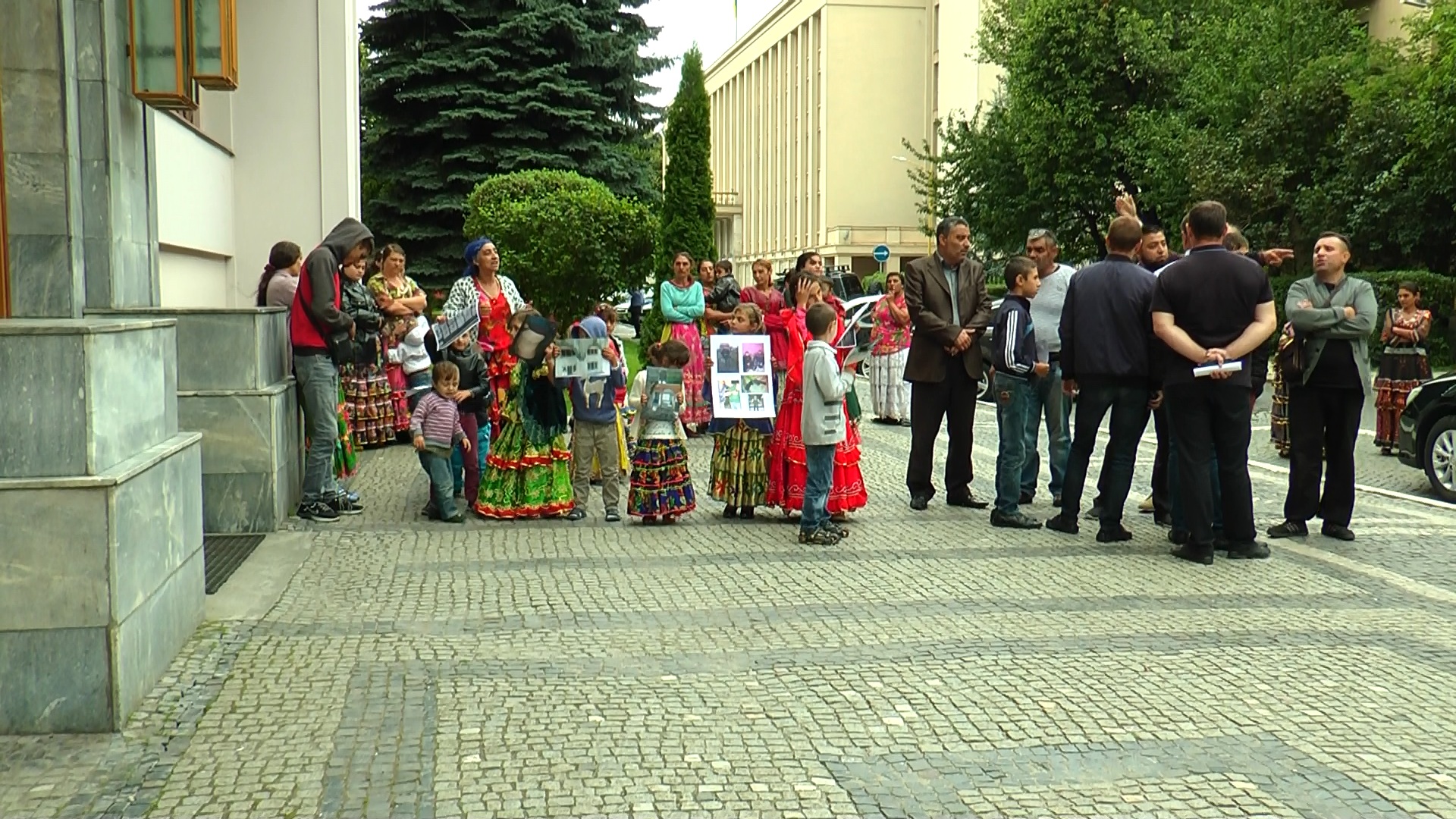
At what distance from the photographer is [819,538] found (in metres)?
9.52

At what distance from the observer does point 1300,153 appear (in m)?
27.7

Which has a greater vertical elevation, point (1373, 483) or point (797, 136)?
point (797, 136)

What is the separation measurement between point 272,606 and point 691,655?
230 centimetres

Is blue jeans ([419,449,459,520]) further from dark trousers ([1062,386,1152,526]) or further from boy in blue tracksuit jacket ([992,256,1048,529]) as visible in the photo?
dark trousers ([1062,386,1152,526])

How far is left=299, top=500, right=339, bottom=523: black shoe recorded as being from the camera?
1034 centimetres

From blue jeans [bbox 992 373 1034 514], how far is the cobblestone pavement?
3.01 ft

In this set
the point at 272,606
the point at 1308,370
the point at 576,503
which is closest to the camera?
the point at 272,606

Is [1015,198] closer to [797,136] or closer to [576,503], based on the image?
[576,503]

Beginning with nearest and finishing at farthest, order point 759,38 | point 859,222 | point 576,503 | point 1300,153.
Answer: point 576,503
point 1300,153
point 859,222
point 759,38

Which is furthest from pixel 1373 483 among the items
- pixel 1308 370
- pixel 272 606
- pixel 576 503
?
pixel 272 606

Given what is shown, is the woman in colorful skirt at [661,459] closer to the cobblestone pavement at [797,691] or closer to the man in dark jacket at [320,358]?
the cobblestone pavement at [797,691]

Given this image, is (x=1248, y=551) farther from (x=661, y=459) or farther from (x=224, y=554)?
(x=224, y=554)

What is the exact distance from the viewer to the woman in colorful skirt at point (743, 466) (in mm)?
10508

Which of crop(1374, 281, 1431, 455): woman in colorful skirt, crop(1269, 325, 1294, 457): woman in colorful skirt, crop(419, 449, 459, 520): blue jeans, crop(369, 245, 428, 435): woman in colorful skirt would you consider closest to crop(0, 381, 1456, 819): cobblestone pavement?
crop(419, 449, 459, 520): blue jeans
